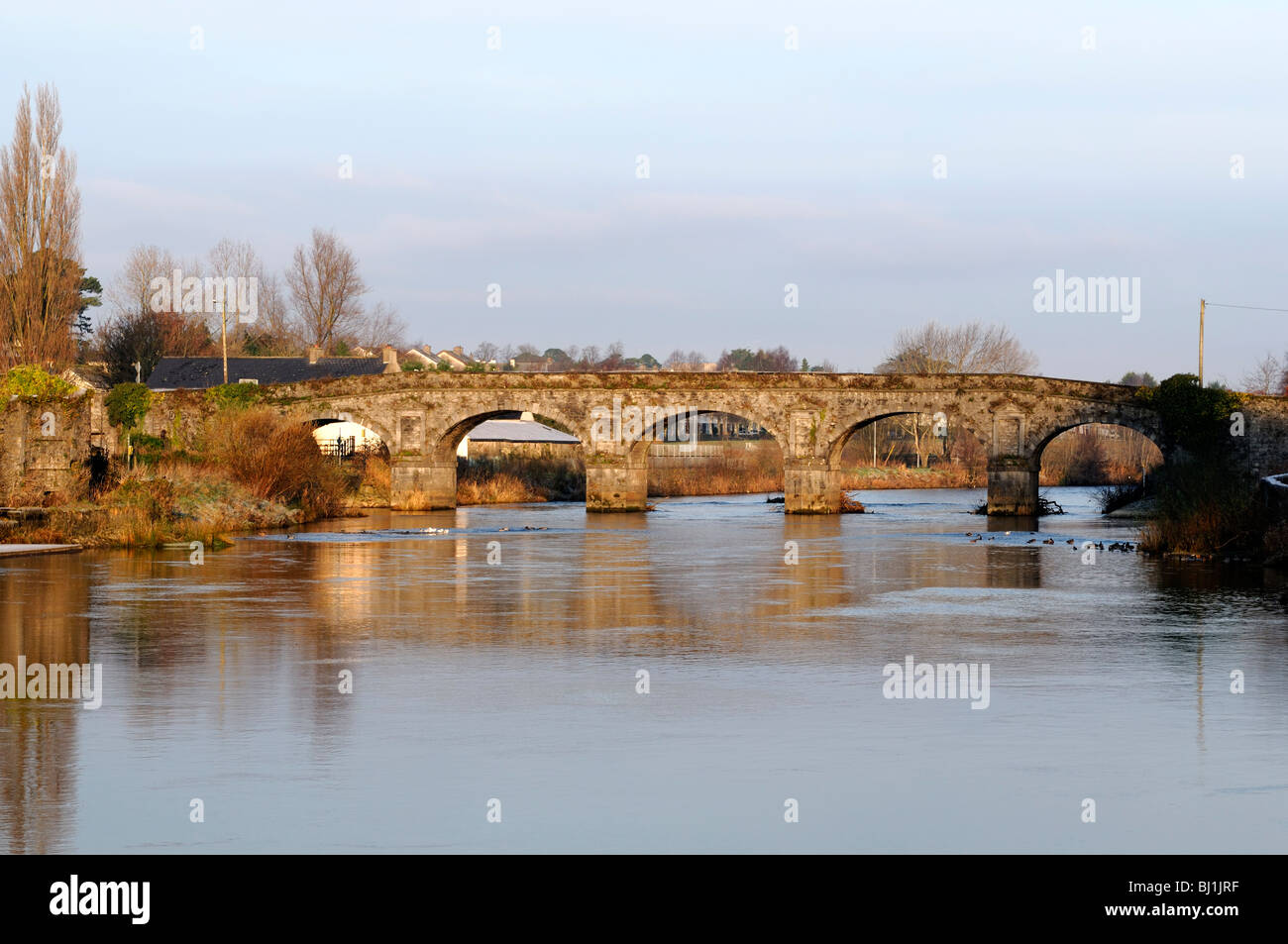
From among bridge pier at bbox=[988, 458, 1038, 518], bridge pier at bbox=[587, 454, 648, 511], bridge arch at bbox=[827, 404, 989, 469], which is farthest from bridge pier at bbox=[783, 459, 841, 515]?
bridge pier at bbox=[988, 458, 1038, 518]

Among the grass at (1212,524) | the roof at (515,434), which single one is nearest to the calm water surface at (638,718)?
the grass at (1212,524)

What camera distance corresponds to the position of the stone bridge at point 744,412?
2126 inches

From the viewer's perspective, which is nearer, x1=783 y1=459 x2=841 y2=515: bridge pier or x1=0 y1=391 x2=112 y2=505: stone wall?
→ x1=0 y1=391 x2=112 y2=505: stone wall

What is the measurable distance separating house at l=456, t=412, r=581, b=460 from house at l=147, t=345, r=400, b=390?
6612 millimetres

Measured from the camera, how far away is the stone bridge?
54.0 metres

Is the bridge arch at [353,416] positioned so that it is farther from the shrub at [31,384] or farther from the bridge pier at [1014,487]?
the bridge pier at [1014,487]

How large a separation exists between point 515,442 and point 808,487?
102 feet

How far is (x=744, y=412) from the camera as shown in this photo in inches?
2224

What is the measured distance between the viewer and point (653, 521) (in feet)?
164

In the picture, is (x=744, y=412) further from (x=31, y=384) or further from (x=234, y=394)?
(x=31, y=384)

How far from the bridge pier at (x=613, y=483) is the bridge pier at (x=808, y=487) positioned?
240 inches

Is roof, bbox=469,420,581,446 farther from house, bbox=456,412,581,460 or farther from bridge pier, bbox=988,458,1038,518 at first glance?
bridge pier, bbox=988,458,1038,518
